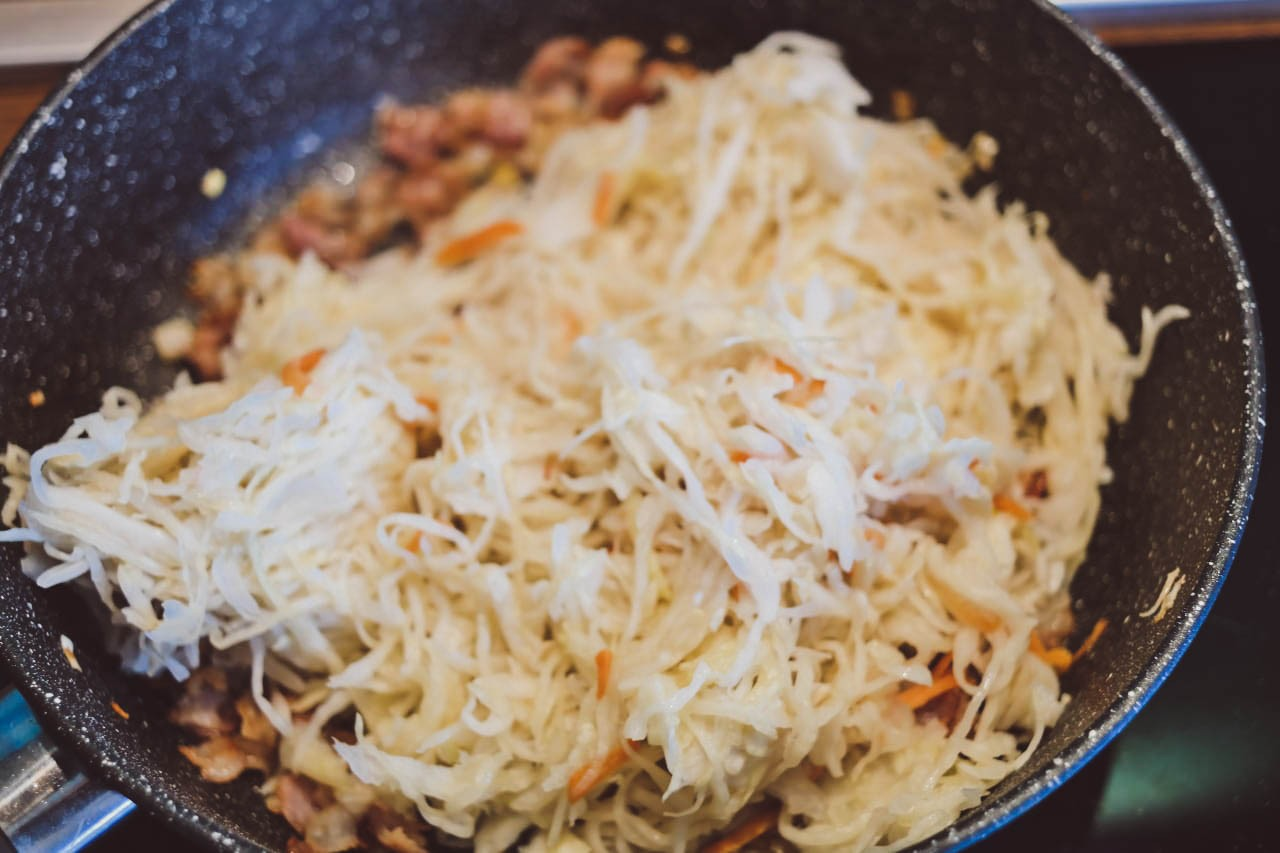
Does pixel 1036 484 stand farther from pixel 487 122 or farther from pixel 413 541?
pixel 487 122

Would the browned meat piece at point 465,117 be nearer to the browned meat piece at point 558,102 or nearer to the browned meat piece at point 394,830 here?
the browned meat piece at point 558,102

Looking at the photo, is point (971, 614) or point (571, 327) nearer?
point (971, 614)

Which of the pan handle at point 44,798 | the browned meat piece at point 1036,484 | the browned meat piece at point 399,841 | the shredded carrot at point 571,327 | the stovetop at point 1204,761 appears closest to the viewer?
the pan handle at point 44,798

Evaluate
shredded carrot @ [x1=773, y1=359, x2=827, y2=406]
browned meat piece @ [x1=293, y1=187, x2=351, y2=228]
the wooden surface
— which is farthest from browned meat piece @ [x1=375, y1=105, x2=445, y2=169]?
shredded carrot @ [x1=773, y1=359, x2=827, y2=406]

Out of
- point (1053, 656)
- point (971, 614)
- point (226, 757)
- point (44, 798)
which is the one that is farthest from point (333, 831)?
point (1053, 656)

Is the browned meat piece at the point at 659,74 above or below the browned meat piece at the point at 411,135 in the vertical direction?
above

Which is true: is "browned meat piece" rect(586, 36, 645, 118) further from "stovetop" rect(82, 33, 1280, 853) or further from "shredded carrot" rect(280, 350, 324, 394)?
"stovetop" rect(82, 33, 1280, 853)

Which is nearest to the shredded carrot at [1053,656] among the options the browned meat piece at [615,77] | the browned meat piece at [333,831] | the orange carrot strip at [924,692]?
the orange carrot strip at [924,692]
